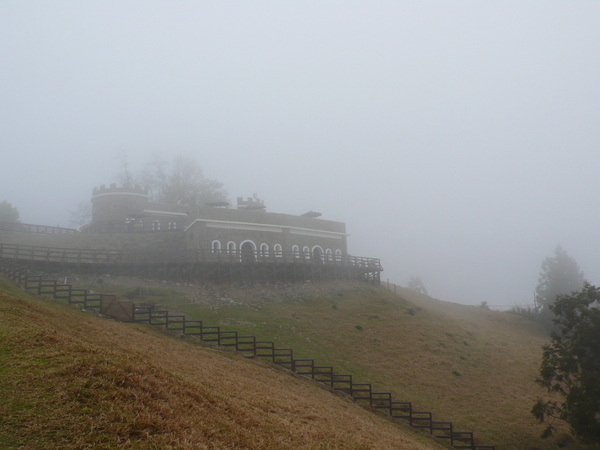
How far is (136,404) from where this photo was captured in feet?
27.2

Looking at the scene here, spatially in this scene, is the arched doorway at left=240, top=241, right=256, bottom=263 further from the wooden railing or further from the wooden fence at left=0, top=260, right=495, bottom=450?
the wooden fence at left=0, top=260, right=495, bottom=450

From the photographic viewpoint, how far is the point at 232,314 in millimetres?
28422

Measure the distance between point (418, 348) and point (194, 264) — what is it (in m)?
16.7

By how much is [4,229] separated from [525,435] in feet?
138

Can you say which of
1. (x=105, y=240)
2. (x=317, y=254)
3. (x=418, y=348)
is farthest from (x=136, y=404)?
(x=105, y=240)

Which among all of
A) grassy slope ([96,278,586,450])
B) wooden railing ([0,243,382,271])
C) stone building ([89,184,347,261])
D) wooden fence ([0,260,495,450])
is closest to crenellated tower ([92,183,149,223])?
stone building ([89,184,347,261])

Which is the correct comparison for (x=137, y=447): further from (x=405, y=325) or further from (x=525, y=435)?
(x=405, y=325)

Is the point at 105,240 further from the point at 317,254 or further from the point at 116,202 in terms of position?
the point at 317,254

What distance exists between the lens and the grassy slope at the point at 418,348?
2078 centimetres

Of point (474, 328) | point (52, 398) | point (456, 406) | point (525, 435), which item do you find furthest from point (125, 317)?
point (474, 328)

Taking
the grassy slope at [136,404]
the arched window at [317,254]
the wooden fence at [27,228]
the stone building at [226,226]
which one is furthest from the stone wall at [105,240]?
the grassy slope at [136,404]

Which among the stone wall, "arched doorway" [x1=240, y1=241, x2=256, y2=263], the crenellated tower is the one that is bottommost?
"arched doorway" [x1=240, y1=241, x2=256, y2=263]

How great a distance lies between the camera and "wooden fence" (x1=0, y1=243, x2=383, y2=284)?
104 feet

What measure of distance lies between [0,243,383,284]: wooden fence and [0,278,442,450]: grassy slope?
17743mm
